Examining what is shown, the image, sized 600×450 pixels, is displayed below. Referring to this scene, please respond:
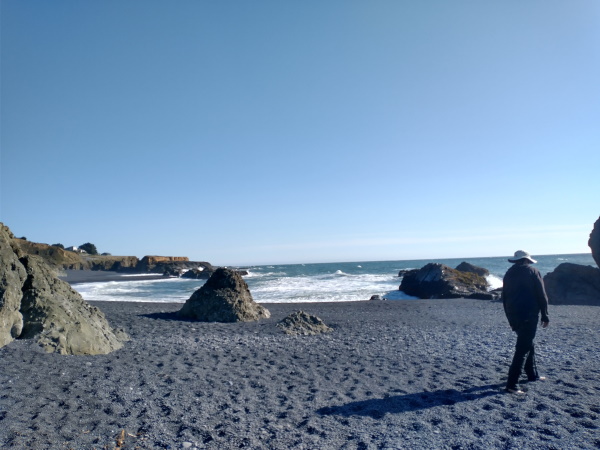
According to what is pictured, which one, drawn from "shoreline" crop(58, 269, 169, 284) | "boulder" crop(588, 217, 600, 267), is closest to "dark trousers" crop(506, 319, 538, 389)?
"boulder" crop(588, 217, 600, 267)

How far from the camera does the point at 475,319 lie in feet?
42.3

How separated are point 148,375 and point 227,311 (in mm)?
6280

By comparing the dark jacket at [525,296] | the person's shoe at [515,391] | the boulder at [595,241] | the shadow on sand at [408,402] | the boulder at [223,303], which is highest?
the boulder at [595,241]

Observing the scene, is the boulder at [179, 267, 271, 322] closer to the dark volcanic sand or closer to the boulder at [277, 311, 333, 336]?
the boulder at [277, 311, 333, 336]

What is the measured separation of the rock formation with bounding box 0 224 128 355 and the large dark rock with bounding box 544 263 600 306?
17.9 meters

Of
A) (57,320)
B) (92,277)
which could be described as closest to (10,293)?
(57,320)

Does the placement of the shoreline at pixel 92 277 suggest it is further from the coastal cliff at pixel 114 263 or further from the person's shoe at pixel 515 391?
the person's shoe at pixel 515 391

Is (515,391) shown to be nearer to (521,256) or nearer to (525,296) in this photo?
(525,296)

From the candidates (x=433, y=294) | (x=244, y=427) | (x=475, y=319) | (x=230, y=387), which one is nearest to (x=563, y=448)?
(x=244, y=427)

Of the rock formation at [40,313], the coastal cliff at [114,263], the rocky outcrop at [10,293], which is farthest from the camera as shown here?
the coastal cliff at [114,263]

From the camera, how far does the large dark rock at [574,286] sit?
18266 millimetres

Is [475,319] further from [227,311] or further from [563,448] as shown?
[563,448]

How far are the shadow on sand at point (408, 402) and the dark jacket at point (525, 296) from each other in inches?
36.7

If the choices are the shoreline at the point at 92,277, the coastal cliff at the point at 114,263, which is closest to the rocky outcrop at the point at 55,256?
the coastal cliff at the point at 114,263
